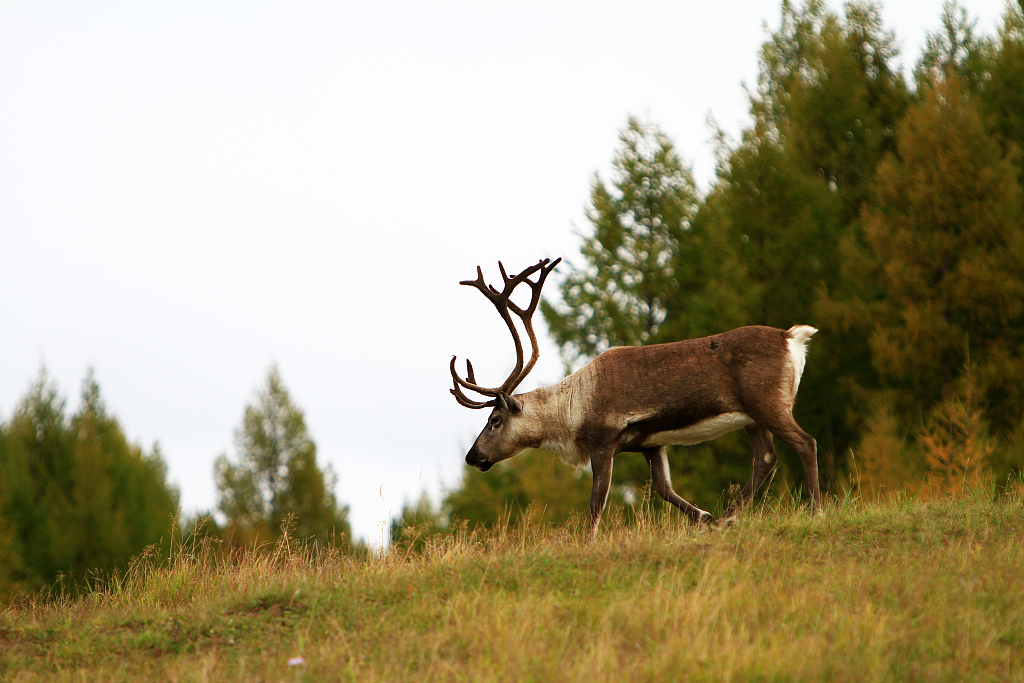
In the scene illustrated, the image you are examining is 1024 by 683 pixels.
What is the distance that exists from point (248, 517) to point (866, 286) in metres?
25.8

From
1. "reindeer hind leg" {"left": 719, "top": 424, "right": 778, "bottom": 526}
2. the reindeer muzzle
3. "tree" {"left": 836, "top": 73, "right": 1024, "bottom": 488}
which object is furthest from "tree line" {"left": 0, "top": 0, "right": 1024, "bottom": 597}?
"reindeer hind leg" {"left": 719, "top": 424, "right": 778, "bottom": 526}

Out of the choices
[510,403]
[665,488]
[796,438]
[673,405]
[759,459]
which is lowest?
[665,488]

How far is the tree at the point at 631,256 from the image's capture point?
22.9m

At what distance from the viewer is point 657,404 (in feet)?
30.0

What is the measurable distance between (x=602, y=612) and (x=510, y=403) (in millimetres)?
4576

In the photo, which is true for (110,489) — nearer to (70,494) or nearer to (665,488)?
(70,494)

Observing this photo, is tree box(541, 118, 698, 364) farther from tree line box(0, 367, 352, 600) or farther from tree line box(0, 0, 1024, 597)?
tree line box(0, 367, 352, 600)

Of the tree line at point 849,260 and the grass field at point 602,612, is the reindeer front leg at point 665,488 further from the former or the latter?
the tree line at point 849,260

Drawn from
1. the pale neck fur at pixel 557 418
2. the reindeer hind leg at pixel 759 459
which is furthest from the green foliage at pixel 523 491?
the reindeer hind leg at pixel 759 459

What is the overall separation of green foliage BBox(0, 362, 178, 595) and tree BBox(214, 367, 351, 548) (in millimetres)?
2973

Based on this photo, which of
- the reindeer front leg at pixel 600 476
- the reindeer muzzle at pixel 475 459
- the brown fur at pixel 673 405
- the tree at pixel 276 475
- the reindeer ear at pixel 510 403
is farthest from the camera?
the tree at pixel 276 475

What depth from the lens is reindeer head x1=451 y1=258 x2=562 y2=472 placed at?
10.3 metres

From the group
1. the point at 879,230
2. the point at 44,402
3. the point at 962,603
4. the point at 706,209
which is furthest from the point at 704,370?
the point at 44,402

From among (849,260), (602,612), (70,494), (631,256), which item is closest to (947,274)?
(849,260)
